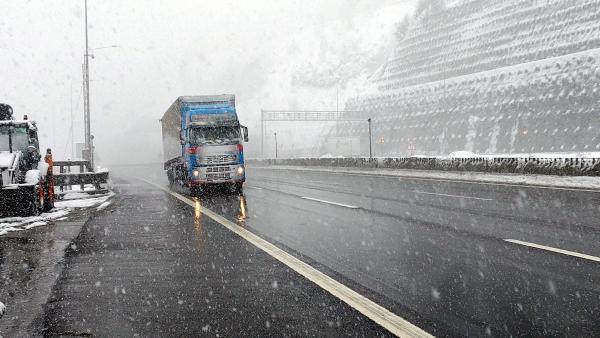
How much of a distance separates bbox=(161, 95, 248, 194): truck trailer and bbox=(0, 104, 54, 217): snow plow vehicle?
4736 millimetres

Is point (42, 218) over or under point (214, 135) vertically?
under

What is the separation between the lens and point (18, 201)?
40.3 feet

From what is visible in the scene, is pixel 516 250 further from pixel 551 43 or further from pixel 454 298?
pixel 551 43

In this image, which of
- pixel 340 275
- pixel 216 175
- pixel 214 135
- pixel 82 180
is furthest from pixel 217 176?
pixel 340 275

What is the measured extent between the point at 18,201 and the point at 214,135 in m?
7.73

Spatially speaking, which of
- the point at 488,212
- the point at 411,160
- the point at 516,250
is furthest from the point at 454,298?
the point at 411,160

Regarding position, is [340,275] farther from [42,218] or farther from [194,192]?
[194,192]

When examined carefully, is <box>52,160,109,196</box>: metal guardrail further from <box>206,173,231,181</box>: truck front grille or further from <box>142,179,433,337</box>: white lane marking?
<box>142,179,433,337</box>: white lane marking

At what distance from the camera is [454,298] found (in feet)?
16.0

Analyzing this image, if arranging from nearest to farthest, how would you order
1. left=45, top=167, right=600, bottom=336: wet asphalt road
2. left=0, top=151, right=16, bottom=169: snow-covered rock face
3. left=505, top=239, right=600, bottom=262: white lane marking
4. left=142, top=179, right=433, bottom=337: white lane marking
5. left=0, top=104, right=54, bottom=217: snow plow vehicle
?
left=142, top=179, right=433, bottom=337: white lane marking
left=45, top=167, right=600, bottom=336: wet asphalt road
left=505, top=239, right=600, bottom=262: white lane marking
left=0, top=104, right=54, bottom=217: snow plow vehicle
left=0, top=151, right=16, bottom=169: snow-covered rock face

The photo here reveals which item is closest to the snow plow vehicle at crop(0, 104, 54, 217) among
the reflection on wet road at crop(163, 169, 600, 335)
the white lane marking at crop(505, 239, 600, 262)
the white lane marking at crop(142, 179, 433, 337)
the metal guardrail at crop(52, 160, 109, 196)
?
the metal guardrail at crop(52, 160, 109, 196)

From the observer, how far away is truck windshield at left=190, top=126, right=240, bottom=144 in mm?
18750

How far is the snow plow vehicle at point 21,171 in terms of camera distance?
12.2 meters

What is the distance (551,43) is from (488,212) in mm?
82771
